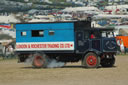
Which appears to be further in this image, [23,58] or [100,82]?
[23,58]

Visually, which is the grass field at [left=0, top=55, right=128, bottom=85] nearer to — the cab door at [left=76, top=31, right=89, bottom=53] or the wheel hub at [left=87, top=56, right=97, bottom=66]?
the wheel hub at [left=87, top=56, right=97, bottom=66]

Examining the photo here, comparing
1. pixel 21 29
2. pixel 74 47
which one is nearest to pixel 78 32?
pixel 74 47

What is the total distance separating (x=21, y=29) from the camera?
3228cm

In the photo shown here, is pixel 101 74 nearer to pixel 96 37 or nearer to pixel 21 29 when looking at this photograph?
pixel 96 37

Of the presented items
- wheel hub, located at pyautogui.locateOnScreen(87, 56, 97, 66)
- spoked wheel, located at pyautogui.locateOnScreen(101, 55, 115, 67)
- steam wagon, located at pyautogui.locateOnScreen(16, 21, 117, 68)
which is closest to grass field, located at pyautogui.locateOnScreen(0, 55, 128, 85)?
wheel hub, located at pyautogui.locateOnScreen(87, 56, 97, 66)

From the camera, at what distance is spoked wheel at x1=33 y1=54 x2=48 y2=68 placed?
32000 mm

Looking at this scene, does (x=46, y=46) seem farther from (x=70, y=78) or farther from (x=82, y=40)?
(x=70, y=78)

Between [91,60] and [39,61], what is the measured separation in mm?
3402

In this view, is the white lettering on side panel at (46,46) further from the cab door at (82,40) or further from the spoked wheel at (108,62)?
the spoked wheel at (108,62)

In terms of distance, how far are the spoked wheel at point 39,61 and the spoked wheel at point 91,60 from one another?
2619 millimetres

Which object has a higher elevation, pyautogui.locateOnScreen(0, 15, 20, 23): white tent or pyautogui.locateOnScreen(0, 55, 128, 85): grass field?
pyautogui.locateOnScreen(0, 55, 128, 85): grass field

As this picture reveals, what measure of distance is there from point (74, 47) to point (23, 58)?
3.32 m

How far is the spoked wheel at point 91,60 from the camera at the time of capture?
3049 cm

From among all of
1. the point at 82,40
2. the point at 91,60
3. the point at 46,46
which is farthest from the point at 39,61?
the point at 91,60
